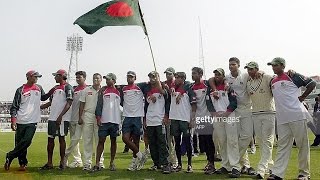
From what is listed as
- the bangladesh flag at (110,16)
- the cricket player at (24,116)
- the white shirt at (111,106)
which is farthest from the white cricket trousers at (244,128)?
the cricket player at (24,116)

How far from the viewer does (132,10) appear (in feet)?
29.6

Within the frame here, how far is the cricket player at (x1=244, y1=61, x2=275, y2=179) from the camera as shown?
8148 millimetres

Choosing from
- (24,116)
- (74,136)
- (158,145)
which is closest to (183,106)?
(158,145)

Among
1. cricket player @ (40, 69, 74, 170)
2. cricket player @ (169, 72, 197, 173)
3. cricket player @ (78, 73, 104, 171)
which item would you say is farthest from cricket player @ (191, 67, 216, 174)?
cricket player @ (40, 69, 74, 170)

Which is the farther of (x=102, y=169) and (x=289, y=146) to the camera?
(x=102, y=169)

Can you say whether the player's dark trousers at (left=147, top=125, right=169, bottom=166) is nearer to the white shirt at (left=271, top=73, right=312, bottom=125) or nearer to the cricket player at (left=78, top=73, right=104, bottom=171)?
the cricket player at (left=78, top=73, right=104, bottom=171)

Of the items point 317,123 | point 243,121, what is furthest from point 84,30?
point 317,123

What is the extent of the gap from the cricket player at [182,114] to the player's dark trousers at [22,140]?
3210 millimetres

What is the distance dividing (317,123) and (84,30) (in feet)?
39.8

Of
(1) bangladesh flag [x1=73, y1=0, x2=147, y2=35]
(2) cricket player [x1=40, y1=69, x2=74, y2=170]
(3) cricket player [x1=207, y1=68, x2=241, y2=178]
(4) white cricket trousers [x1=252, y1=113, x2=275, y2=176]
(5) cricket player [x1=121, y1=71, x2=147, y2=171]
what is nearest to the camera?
(4) white cricket trousers [x1=252, y1=113, x2=275, y2=176]

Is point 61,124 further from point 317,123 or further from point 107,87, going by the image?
point 317,123

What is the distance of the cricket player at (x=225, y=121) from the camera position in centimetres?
840

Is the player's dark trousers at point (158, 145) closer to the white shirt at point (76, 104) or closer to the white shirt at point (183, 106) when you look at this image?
the white shirt at point (183, 106)

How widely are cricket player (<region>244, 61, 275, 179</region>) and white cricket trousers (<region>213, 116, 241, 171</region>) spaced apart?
1.48 ft
